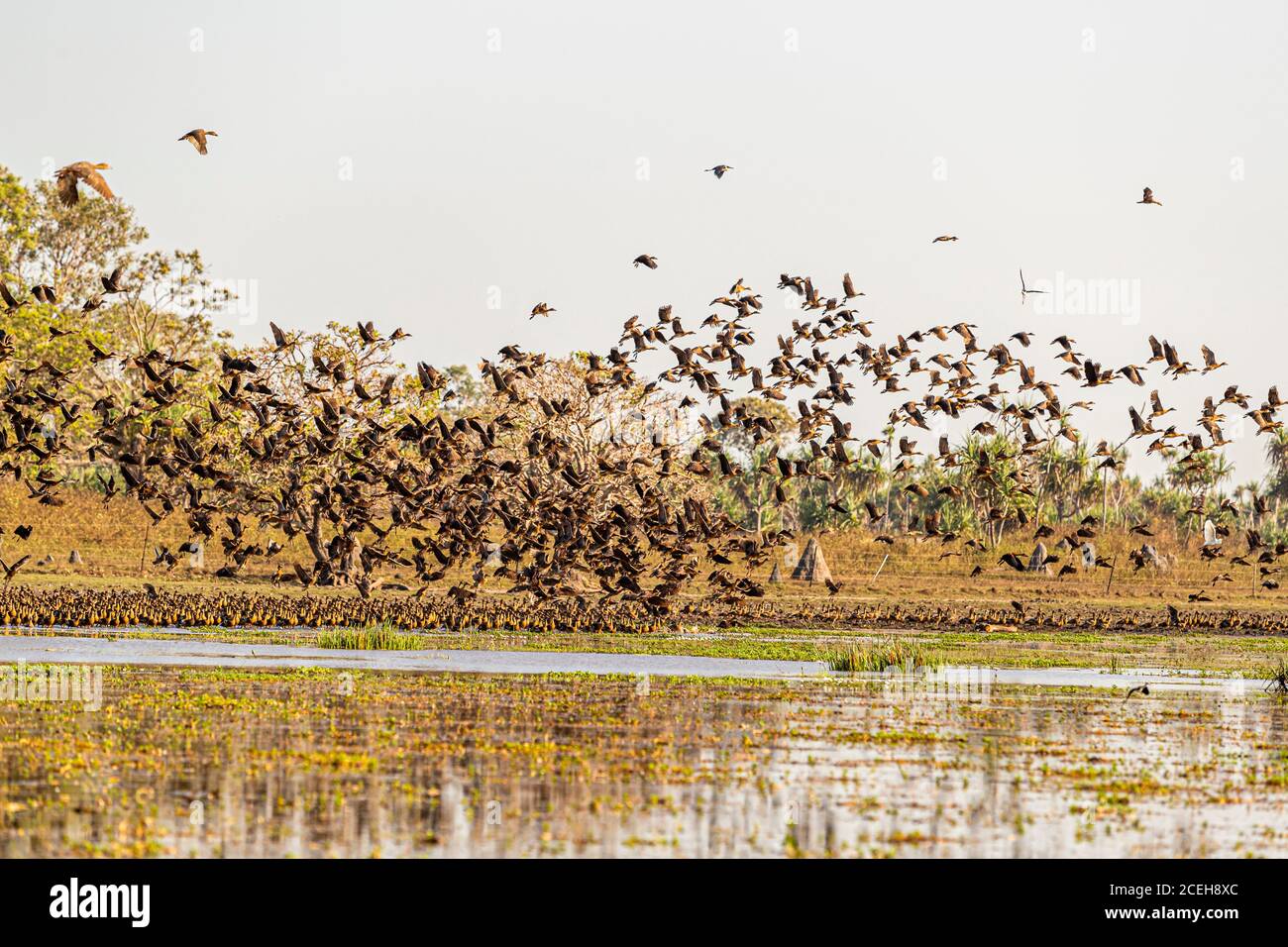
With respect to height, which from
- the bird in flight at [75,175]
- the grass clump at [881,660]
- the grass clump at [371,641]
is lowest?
the grass clump at [881,660]

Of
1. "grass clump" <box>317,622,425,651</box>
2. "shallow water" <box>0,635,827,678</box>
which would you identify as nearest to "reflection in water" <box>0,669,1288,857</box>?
"shallow water" <box>0,635,827,678</box>

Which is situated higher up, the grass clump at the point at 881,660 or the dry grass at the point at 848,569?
the dry grass at the point at 848,569

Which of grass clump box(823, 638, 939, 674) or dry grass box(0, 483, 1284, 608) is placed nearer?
grass clump box(823, 638, 939, 674)

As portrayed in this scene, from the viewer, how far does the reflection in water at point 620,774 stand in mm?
16484

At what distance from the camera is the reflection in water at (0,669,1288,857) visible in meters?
16.5

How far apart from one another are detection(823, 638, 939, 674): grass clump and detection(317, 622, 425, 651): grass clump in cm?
1017

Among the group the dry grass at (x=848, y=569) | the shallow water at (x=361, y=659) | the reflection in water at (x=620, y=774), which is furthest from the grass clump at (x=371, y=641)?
the dry grass at (x=848, y=569)

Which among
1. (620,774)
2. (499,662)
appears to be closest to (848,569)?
(499,662)

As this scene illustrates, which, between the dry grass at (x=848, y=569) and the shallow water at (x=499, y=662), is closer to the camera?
the shallow water at (x=499, y=662)

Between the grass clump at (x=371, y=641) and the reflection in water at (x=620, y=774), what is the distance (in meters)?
10.6
